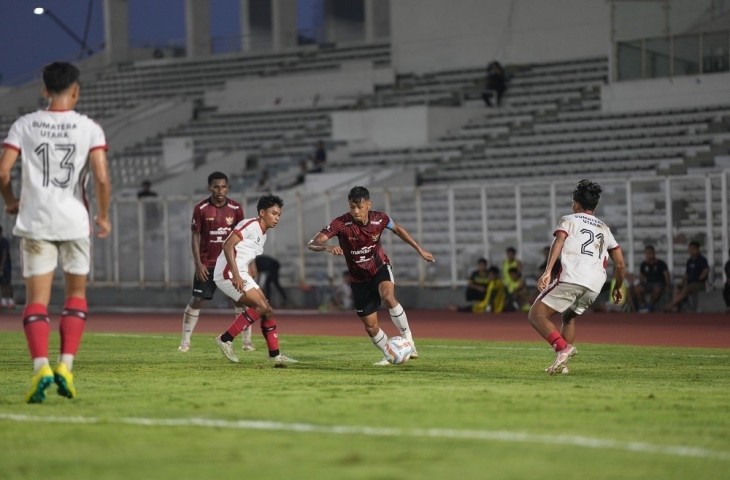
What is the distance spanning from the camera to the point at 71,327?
34.3ft

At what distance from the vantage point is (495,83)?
1578 inches

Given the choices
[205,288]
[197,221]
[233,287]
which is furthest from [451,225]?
[233,287]

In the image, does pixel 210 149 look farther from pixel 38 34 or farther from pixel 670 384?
pixel 38 34

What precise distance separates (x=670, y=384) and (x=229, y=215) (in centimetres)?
742

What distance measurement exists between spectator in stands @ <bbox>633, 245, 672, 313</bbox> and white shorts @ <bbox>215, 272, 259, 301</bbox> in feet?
46.0

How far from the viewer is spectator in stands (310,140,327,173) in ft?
126

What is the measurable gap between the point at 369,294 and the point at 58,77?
5803 mm

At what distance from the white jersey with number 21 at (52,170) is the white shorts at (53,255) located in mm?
70

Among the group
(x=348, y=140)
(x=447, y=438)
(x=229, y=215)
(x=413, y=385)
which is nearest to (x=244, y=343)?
(x=229, y=215)

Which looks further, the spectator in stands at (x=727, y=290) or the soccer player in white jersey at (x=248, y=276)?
the spectator in stands at (x=727, y=290)

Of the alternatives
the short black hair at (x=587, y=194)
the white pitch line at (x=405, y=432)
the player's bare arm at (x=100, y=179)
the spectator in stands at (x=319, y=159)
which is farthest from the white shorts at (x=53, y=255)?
the spectator in stands at (x=319, y=159)

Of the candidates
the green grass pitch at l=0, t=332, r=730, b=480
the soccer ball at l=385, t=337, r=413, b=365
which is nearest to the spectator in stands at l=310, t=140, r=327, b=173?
the soccer ball at l=385, t=337, r=413, b=365

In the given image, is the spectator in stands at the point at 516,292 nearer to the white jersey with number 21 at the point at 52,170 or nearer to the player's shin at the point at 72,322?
the player's shin at the point at 72,322

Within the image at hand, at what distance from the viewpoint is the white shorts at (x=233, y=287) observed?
604 inches
